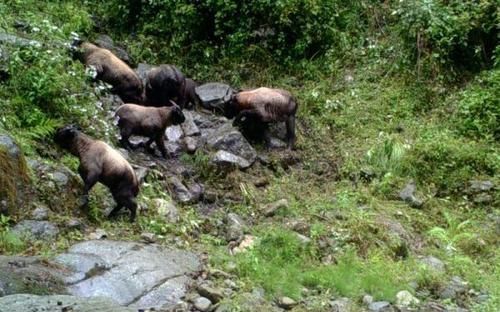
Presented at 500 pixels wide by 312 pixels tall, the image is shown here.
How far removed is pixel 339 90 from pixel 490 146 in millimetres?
3111

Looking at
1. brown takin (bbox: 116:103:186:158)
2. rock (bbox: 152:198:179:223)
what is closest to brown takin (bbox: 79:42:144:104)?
brown takin (bbox: 116:103:186:158)

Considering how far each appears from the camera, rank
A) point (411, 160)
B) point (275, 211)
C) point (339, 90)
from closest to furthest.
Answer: point (275, 211) → point (411, 160) → point (339, 90)

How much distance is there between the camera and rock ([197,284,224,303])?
7.53 m

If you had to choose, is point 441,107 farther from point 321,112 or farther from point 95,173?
point 95,173

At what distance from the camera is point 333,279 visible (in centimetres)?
841

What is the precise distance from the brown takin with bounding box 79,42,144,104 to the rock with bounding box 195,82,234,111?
1.19m

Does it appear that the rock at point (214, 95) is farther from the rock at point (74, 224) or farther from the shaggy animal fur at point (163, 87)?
the rock at point (74, 224)

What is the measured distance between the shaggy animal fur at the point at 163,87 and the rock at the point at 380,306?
5610 mm

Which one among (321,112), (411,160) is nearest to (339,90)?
(321,112)

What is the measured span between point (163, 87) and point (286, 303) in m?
5.66

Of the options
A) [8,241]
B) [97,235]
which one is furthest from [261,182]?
[8,241]

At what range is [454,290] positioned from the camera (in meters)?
8.52

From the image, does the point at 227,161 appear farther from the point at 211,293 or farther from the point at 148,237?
the point at 211,293

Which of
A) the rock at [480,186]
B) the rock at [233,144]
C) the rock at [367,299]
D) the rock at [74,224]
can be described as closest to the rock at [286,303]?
the rock at [367,299]
